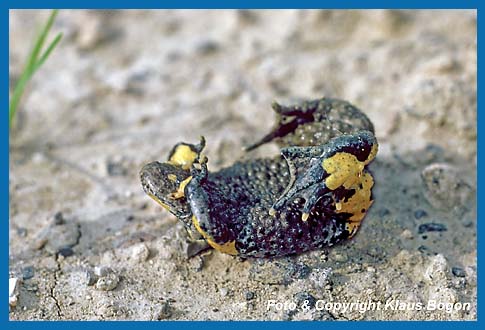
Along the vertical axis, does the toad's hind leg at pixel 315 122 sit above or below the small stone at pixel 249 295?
above

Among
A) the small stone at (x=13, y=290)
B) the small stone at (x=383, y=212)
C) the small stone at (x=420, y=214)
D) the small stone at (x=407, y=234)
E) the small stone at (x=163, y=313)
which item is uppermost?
the small stone at (x=383, y=212)

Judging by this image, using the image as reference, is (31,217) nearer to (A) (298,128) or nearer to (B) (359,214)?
(A) (298,128)

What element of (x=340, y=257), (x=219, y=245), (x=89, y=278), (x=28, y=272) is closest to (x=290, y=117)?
(x=340, y=257)

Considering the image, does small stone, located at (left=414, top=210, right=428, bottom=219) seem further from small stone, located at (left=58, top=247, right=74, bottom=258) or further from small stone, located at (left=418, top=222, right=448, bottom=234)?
small stone, located at (left=58, top=247, right=74, bottom=258)

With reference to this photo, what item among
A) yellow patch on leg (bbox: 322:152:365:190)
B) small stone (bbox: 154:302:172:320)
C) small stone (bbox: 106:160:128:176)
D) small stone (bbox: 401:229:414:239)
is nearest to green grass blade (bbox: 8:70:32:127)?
small stone (bbox: 106:160:128:176)

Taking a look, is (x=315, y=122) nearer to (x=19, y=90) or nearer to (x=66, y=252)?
(x=66, y=252)

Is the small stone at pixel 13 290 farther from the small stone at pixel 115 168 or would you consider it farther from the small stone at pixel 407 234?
the small stone at pixel 407 234

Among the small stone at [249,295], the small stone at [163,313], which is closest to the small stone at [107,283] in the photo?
the small stone at [163,313]
